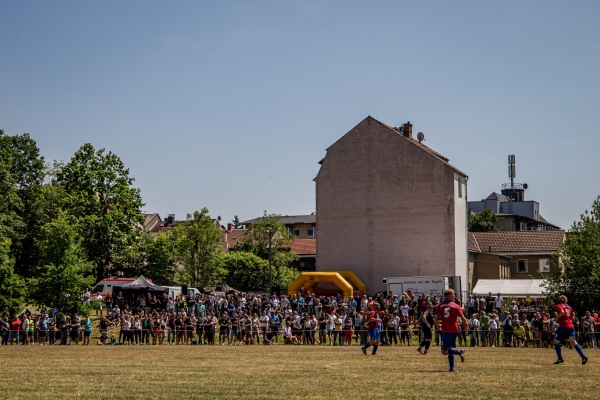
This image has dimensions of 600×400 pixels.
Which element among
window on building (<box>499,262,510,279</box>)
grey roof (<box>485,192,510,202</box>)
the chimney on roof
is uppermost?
grey roof (<box>485,192,510,202</box>)

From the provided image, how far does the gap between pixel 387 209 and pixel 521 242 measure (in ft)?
77.7

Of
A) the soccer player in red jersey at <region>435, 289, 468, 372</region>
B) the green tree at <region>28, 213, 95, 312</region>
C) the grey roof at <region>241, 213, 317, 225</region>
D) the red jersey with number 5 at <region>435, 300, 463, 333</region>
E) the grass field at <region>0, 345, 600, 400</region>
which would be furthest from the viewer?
the grey roof at <region>241, 213, 317, 225</region>

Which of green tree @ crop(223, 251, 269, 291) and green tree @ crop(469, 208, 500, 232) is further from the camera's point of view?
green tree @ crop(469, 208, 500, 232)

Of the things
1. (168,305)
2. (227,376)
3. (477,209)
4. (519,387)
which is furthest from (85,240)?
(477,209)

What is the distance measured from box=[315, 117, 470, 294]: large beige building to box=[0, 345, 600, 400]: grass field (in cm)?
3580

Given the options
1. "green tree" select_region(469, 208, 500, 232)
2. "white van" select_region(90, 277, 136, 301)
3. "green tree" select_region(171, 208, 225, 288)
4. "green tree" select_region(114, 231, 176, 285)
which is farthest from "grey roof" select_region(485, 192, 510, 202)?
"white van" select_region(90, 277, 136, 301)

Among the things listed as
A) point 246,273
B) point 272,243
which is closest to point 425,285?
point 246,273

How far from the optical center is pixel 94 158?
2707 inches

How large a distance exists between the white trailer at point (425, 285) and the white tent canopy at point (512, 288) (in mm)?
6365

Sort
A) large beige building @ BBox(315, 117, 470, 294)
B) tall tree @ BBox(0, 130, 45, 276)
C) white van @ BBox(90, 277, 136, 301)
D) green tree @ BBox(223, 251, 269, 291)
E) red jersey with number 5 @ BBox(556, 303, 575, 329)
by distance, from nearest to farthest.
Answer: red jersey with number 5 @ BBox(556, 303, 575, 329), white van @ BBox(90, 277, 136, 301), large beige building @ BBox(315, 117, 470, 294), tall tree @ BBox(0, 130, 45, 276), green tree @ BBox(223, 251, 269, 291)

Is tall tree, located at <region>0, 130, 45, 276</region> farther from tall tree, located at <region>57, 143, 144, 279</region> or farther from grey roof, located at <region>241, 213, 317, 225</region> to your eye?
grey roof, located at <region>241, 213, 317, 225</region>

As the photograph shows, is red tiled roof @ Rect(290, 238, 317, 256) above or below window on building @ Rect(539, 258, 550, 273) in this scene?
above

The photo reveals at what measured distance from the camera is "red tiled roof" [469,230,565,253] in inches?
3056

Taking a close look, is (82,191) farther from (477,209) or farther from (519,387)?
(477,209)
